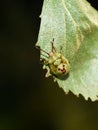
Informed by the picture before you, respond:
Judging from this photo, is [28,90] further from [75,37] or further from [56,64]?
[75,37]

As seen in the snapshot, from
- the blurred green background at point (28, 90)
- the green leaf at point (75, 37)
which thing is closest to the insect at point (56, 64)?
the green leaf at point (75, 37)

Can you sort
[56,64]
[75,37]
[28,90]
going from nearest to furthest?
1. [75,37]
2. [56,64]
3. [28,90]

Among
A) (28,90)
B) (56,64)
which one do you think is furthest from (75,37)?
(28,90)

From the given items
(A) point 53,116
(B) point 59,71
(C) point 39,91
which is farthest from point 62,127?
(B) point 59,71

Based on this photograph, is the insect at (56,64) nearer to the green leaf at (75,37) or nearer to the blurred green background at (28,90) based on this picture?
the green leaf at (75,37)

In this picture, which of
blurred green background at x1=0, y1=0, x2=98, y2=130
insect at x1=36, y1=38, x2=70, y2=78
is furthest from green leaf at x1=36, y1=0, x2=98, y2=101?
blurred green background at x1=0, y1=0, x2=98, y2=130

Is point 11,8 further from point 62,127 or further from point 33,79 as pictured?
point 62,127
